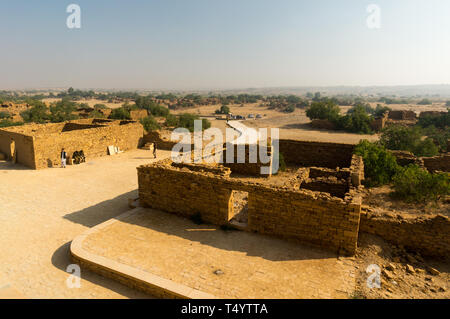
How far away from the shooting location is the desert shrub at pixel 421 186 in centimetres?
1043

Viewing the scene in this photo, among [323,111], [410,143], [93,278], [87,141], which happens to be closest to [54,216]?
[93,278]

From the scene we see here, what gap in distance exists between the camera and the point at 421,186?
10.8 meters

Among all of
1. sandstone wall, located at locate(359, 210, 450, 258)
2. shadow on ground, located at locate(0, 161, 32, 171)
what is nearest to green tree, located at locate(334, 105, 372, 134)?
sandstone wall, located at locate(359, 210, 450, 258)

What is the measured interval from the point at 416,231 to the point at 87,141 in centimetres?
1776

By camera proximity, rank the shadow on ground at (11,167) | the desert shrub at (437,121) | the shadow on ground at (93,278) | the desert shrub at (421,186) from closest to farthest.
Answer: the shadow on ground at (93,278) → the desert shrub at (421,186) → the shadow on ground at (11,167) → the desert shrub at (437,121)

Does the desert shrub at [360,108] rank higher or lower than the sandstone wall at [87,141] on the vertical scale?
higher

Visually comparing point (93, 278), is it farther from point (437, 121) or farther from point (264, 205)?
point (437, 121)

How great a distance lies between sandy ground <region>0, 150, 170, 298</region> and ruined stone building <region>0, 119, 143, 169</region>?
85cm

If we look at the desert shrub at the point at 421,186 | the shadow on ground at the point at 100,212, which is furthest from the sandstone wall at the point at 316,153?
the shadow on ground at the point at 100,212

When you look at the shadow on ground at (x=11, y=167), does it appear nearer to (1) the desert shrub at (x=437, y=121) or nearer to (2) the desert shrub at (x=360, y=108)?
(2) the desert shrub at (x=360, y=108)

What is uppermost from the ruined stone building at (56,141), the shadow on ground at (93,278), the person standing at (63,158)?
the ruined stone building at (56,141)

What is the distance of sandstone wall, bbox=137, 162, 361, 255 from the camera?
24.1 feet

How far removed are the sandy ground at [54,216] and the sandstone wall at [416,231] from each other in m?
6.36

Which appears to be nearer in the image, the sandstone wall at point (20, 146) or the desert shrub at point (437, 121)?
the sandstone wall at point (20, 146)
